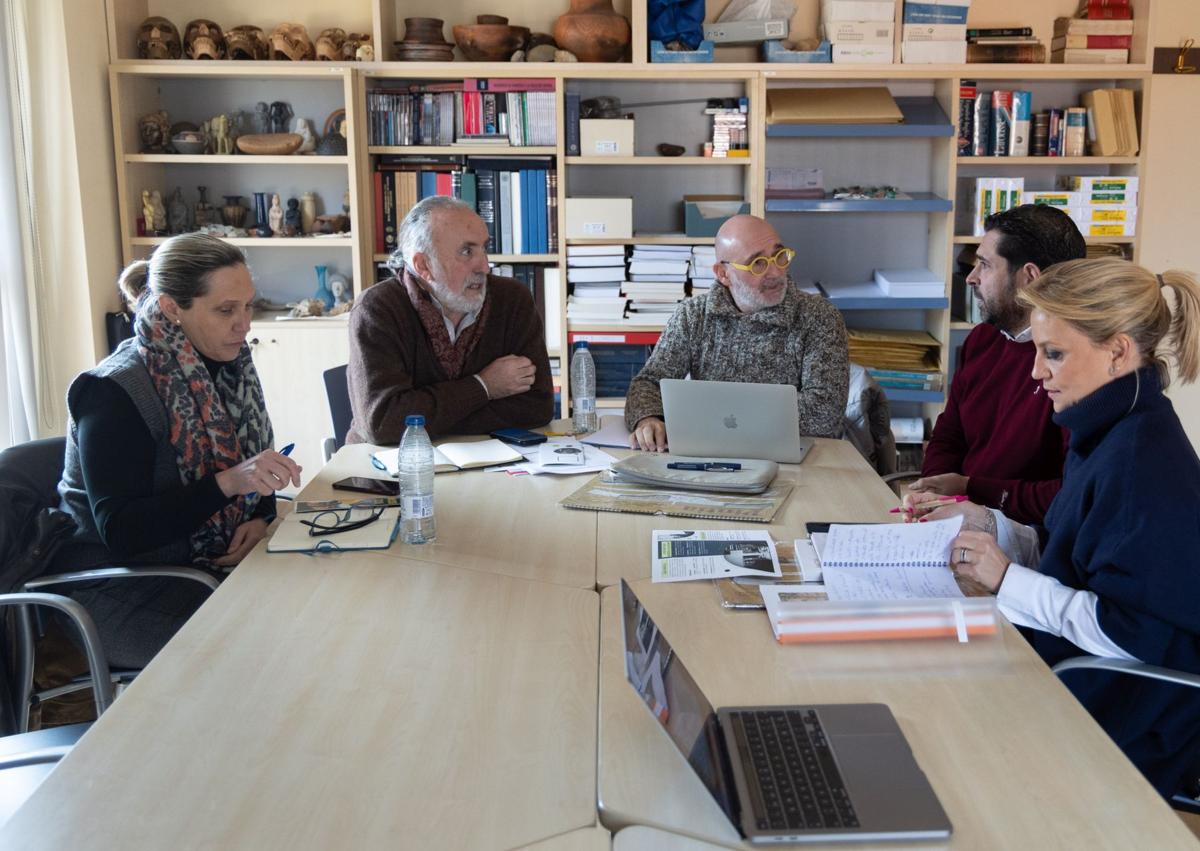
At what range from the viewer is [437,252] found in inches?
122

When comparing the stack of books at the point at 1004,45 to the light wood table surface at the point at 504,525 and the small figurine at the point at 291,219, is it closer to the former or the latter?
the small figurine at the point at 291,219

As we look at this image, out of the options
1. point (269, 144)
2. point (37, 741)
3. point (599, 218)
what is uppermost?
point (269, 144)

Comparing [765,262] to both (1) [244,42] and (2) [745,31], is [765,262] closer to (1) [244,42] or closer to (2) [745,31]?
(2) [745,31]

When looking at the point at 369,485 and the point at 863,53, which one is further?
the point at 863,53

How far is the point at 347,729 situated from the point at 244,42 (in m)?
3.80

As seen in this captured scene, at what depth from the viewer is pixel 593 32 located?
14.7 ft

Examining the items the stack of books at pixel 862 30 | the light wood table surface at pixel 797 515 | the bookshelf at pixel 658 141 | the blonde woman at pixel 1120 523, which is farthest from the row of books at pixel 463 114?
the blonde woman at pixel 1120 523

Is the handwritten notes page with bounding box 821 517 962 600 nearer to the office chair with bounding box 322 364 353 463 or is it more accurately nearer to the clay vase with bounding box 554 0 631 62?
the office chair with bounding box 322 364 353 463

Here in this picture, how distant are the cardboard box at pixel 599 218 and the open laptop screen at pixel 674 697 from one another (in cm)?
321

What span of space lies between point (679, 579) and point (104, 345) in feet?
10.8

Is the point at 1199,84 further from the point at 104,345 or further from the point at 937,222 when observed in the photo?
the point at 104,345

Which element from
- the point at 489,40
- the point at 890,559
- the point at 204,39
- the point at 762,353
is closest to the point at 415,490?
the point at 890,559

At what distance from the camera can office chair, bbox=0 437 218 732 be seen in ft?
6.98

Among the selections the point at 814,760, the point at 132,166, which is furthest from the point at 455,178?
the point at 814,760
